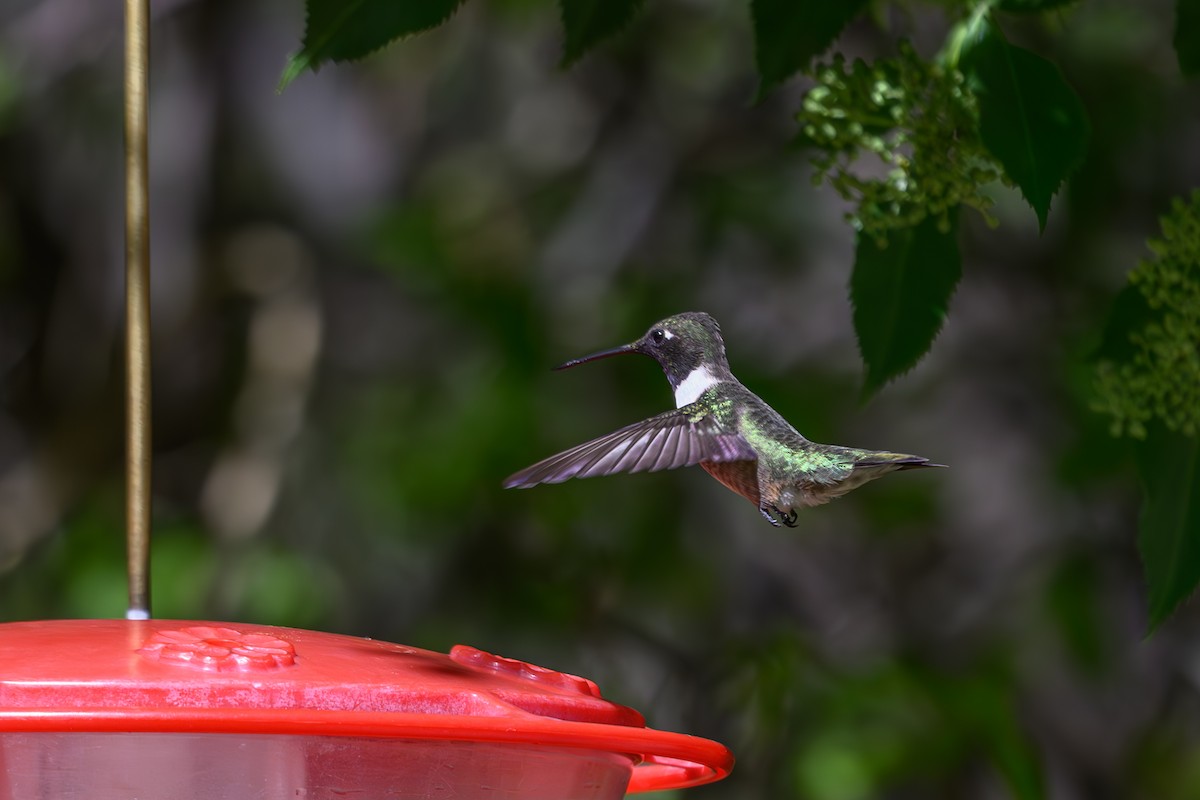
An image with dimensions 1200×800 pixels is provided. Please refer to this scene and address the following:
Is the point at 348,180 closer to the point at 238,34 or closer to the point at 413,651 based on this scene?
the point at 238,34

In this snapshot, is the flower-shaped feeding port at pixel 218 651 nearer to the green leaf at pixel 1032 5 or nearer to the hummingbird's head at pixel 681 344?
the hummingbird's head at pixel 681 344

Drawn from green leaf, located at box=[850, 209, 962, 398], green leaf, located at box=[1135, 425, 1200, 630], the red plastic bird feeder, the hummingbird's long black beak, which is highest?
green leaf, located at box=[850, 209, 962, 398]

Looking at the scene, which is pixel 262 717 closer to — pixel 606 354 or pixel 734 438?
pixel 606 354

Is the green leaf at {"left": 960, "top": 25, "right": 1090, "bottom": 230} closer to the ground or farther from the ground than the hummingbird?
farther from the ground

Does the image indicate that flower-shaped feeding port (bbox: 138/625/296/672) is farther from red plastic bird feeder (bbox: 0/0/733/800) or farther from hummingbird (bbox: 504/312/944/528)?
hummingbird (bbox: 504/312/944/528)

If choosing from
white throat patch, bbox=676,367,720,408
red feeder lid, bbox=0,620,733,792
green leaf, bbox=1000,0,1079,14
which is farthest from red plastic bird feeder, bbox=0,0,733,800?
green leaf, bbox=1000,0,1079,14

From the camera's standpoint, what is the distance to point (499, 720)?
1.04 meters

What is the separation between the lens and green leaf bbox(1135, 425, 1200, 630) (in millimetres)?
1484

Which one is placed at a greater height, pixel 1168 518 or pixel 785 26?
pixel 785 26

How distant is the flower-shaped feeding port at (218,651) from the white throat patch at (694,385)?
54cm

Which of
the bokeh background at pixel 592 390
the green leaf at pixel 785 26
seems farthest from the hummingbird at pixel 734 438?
the bokeh background at pixel 592 390

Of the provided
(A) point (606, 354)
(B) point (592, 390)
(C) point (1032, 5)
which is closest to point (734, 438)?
(A) point (606, 354)

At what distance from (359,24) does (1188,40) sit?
77cm

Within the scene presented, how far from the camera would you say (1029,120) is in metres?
1.39
